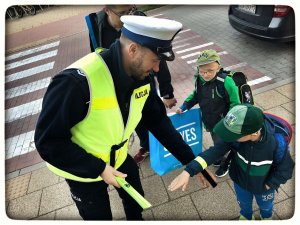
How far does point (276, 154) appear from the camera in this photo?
1941 mm

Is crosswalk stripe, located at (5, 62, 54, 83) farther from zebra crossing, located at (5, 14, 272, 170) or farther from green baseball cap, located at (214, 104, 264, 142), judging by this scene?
green baseball cap, located at (214, 104, 264, 142)

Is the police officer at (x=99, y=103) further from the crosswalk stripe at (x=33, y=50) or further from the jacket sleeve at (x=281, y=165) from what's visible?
the crosswalk stripe at (x=33, y=50)

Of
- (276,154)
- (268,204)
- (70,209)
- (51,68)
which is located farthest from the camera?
(51,68)

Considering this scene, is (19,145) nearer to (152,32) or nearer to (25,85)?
(25,85)

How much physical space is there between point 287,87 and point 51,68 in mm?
5843

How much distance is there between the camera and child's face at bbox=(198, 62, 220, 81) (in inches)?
101

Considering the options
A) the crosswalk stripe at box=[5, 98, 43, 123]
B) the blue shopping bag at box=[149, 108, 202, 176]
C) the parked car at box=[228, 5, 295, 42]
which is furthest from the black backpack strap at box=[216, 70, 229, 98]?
the crosswalk stripe at box=[5, 98, 43, 123]

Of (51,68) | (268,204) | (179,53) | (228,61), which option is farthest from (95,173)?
(51,68)

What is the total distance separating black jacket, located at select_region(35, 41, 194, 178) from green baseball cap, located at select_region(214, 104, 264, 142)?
642mm

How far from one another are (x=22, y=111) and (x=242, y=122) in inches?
195

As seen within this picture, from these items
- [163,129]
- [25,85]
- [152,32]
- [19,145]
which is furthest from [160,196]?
[25,85]

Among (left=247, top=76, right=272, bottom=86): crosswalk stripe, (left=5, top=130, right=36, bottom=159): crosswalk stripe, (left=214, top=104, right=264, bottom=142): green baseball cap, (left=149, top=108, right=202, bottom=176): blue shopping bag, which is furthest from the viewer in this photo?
(left=247, top=76, right=272, bottom=86): crosswalk stripe
